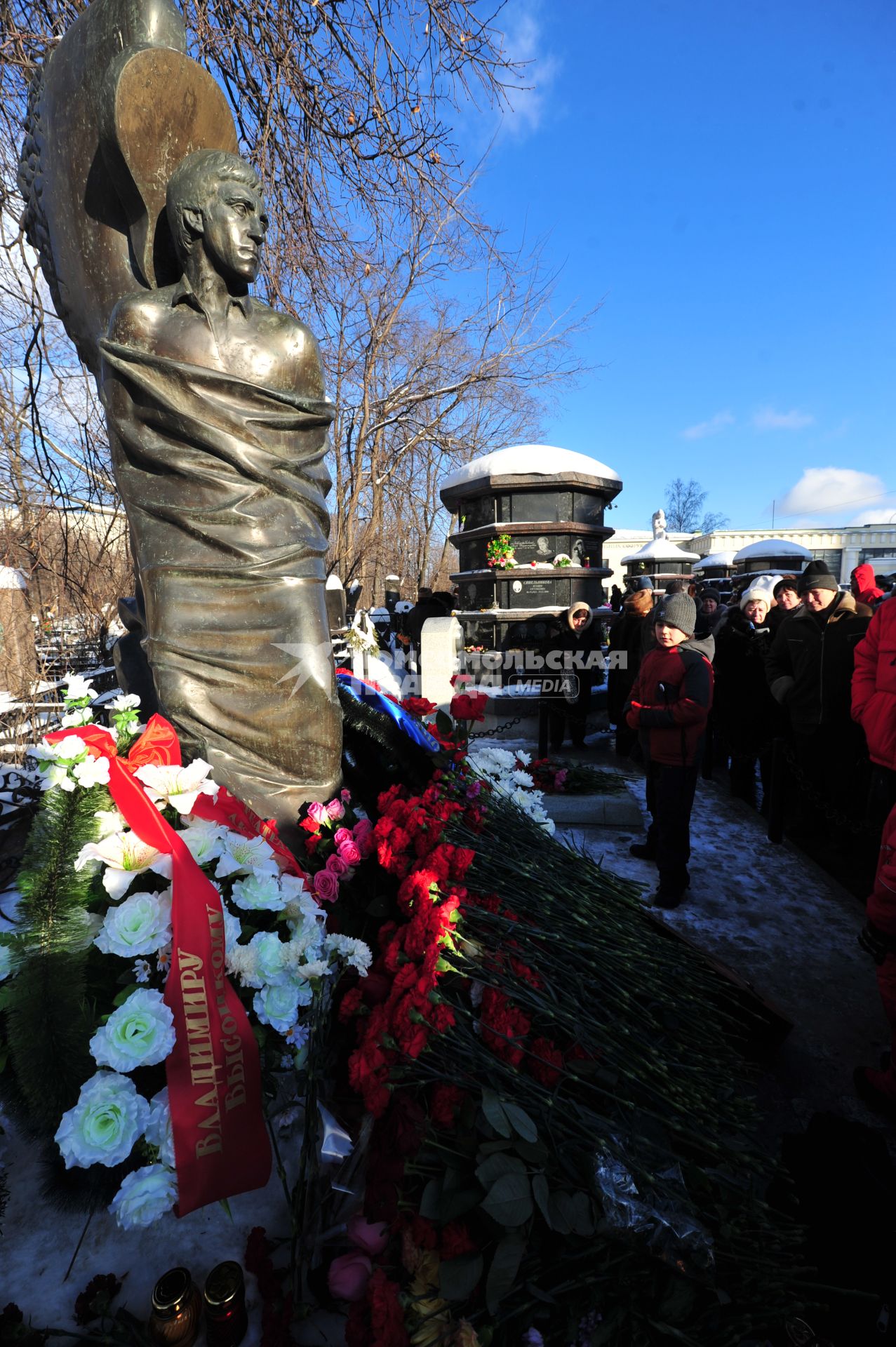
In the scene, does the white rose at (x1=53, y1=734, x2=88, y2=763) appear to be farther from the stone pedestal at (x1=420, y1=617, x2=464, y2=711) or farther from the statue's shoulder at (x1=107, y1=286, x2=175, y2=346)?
the stone pedestal at (x1=420, y1=617, x2=464, y2=711)

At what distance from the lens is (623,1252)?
4.42 ft

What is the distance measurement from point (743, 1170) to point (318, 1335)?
1.02 meters

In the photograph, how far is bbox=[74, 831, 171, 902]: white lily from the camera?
1536 mm

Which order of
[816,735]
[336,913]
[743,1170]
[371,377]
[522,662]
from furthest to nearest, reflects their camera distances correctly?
[371,377] < [522,662] < [816,735] < [336,913] < [743,1170]

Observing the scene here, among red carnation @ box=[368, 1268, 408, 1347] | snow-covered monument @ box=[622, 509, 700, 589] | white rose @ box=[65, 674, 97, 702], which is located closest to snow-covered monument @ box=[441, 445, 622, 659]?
white rose @ box=[65, 674, 97, 702]

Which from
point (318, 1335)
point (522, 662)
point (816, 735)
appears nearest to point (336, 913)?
point (318, 1335)

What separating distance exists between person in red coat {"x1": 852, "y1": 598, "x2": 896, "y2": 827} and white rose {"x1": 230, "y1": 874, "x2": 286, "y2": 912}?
10.9ft

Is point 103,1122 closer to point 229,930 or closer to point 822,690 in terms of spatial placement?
point 229,930

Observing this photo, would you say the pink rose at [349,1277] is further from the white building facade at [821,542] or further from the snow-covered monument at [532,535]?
the white building facade at [821,542]

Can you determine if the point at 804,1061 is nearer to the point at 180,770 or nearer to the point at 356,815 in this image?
the point at 356,815

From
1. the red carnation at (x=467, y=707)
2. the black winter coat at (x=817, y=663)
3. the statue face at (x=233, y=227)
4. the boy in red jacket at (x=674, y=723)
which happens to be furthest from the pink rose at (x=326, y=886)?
the black winter coat at (x=817, y=663)

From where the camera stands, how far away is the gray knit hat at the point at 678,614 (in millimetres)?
4152

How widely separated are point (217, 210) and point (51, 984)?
2065 mm

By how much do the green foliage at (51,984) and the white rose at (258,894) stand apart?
33cm
